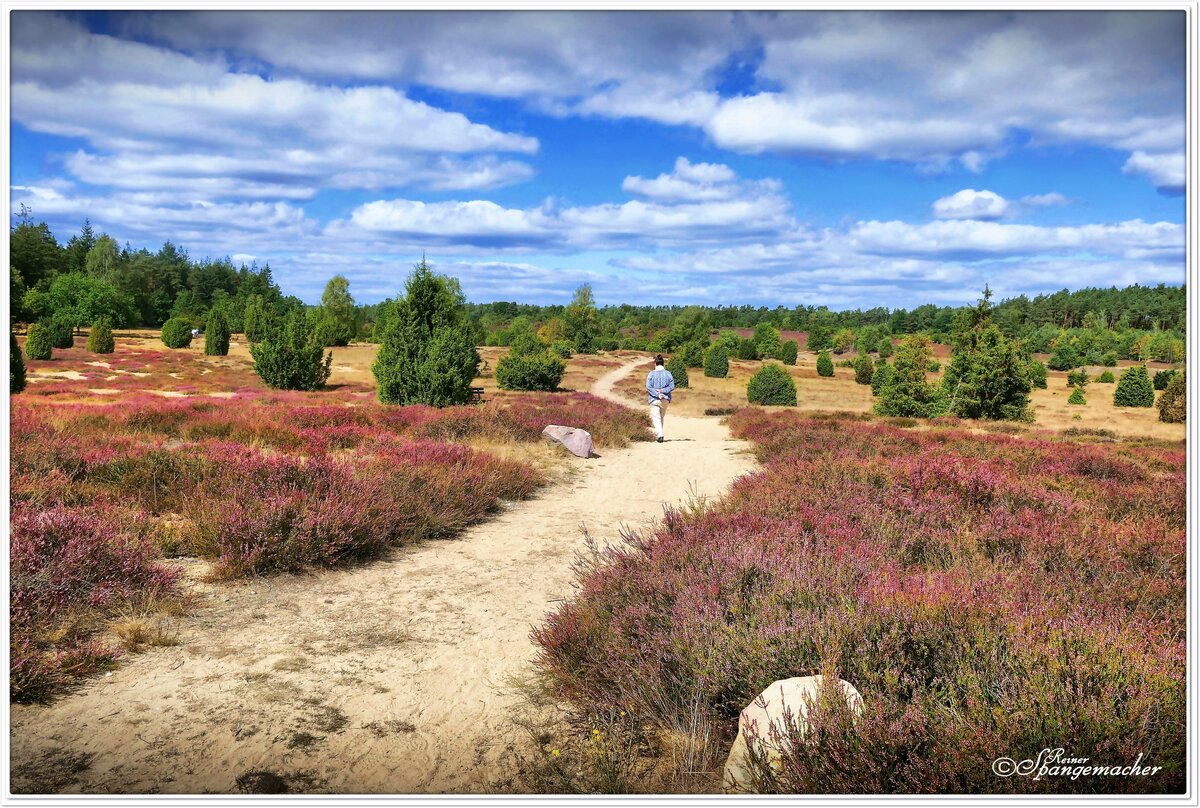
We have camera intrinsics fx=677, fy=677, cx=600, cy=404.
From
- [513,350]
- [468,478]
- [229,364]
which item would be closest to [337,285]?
[229,364]

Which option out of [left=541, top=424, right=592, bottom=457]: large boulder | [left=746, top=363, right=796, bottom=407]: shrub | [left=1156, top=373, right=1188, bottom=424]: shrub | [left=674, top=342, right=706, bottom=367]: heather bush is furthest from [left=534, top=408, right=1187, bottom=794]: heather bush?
[left=674, top=342, right=706, bottom=367]: heather bush

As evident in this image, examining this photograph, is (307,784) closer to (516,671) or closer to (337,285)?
(516,671)

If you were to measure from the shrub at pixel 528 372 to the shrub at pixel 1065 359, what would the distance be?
70.3 metres

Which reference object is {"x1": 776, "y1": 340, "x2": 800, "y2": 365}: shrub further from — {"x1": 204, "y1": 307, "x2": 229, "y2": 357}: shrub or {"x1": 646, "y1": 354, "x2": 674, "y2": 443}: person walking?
{"x1": 646, "y1": 354, "x2": 674, "y2": 443}: person walking

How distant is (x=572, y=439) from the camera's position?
549 inches

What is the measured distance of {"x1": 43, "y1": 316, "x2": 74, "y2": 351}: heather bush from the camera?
46875mm

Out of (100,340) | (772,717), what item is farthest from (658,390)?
(100,340)

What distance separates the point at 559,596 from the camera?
5.65 metres

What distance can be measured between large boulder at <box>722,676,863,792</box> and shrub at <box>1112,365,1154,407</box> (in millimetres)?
58857

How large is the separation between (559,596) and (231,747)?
2.86 meters

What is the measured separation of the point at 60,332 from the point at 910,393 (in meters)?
55.8

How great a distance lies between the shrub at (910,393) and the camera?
34.1 metres

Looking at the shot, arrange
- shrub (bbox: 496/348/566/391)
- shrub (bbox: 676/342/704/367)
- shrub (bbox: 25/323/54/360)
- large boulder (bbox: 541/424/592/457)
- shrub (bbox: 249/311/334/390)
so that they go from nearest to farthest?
large boulder (bbox: 541/424/592/457), shrub (bbox: 249/311/334/390), shrub (bbox: 496/348/566/391), shrub (bbox: 25/323/54/360), shrub (bbox: 676/342/704/367)

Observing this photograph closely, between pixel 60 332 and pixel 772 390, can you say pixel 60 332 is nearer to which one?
pixel 60 332
